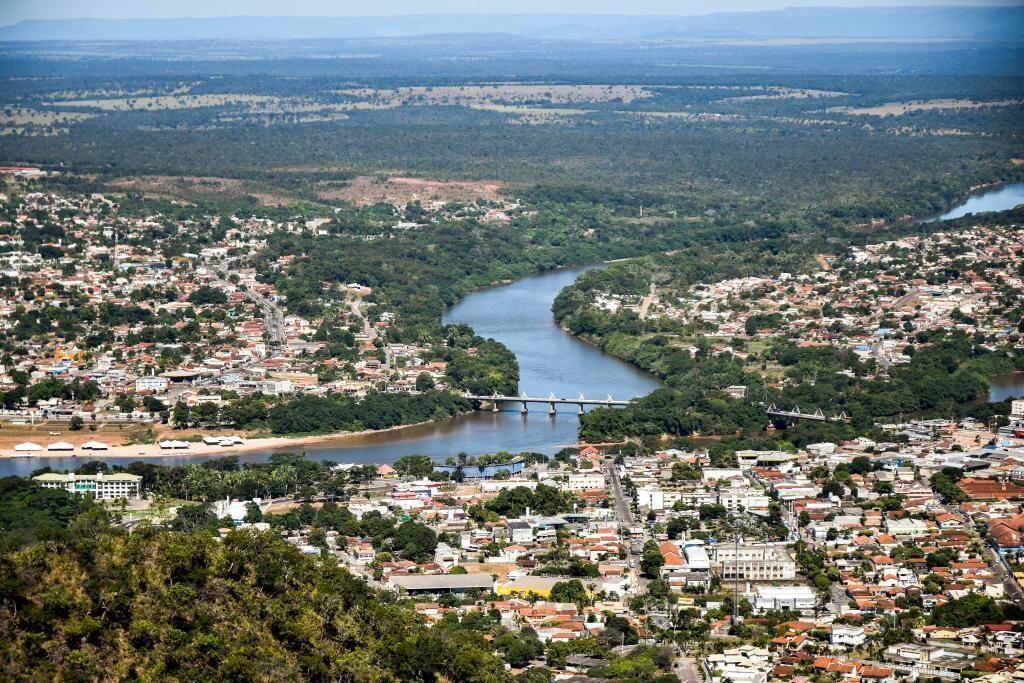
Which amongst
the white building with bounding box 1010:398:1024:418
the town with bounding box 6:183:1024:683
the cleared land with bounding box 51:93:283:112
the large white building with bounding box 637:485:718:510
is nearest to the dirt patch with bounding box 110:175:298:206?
the town with bounding box 6:183:1024:683

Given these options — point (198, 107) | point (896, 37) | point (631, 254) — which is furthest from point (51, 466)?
point (896, 37)

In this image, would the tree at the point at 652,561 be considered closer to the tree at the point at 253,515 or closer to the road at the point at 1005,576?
the road at the point at 1005,576

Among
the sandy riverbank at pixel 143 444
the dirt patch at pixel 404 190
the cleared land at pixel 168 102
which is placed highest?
the sandy riverbank at pixel 143 444

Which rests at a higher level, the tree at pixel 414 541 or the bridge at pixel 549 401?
the tree at pixel 414 541

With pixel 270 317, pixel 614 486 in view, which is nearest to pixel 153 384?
pixel 270 317

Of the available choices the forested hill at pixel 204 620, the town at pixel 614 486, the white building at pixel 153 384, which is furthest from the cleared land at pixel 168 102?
the forested hill at pixel 204 620

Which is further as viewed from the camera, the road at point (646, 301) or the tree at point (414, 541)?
the road at point (646, 301)
